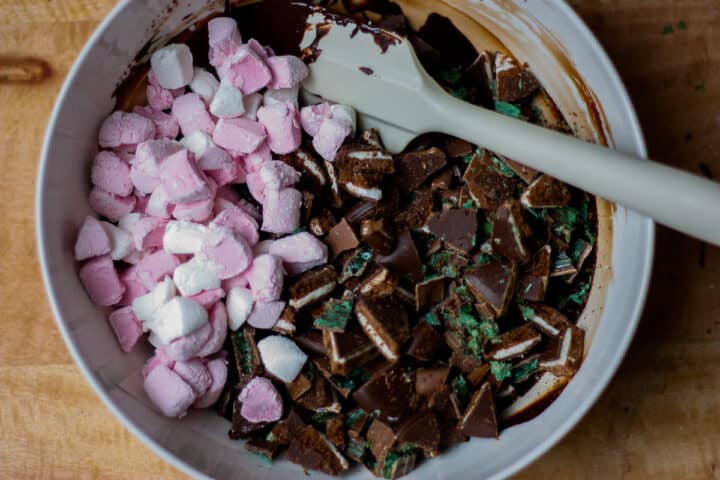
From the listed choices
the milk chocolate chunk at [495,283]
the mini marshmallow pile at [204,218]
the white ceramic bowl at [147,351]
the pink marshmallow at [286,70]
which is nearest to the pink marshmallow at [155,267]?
the mini marshmallow pile at [204,218]

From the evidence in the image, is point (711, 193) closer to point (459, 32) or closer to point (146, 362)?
point (459, 32)

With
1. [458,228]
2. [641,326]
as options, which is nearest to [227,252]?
[458,228]

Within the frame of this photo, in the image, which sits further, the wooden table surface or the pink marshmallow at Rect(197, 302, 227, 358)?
the wooden table surface

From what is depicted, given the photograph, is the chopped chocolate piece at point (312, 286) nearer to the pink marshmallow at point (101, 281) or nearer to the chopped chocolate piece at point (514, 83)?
the pink marshmallow at point (101, 281)

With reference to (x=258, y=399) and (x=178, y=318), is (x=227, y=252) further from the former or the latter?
(x=258, y=399)

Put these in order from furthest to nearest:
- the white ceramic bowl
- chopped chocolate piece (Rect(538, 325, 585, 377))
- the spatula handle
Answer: chopped chocolate piece (Rect(538, 325, 585, 377)) < the white ceramic bowl < the spatula handle

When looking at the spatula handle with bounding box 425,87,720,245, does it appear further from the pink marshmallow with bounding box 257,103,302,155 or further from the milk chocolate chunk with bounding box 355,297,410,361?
the milk chocolate chunk with bounding box 355,297,410,361

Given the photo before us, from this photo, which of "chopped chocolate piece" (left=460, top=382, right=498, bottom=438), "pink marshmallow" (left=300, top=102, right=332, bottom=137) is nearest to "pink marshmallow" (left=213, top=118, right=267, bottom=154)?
"pink marshmallow" (left=300, top=102, right=332, bottom=137)
